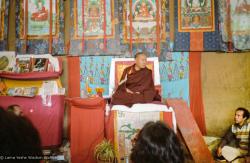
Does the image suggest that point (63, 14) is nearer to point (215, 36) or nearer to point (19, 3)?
point (19, 3)

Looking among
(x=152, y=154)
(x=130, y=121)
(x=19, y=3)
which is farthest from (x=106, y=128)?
(x=19, y=3)

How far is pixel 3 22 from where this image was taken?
17.3 ft

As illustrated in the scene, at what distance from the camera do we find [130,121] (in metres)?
3.84

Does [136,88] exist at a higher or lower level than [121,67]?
lower

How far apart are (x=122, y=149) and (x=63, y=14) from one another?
2853mm

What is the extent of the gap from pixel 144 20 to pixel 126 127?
225 cm

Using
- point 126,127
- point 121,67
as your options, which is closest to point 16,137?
point 126,127

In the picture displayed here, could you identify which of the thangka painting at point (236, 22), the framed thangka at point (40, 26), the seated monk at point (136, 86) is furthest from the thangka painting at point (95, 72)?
the thangka painting at point (236, 22)

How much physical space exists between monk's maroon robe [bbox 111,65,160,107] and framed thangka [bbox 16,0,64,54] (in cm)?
147

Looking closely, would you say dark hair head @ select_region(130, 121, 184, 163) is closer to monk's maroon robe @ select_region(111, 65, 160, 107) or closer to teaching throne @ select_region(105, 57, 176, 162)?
teaching throne @ select_region(105, 57, 176, 162)

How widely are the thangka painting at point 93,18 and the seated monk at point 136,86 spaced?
3.08 feet

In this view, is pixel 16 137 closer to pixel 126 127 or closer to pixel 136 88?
pixel 126 127

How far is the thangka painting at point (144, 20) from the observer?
17.0 feet

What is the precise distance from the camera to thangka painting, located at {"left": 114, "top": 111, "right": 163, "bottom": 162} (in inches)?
148
